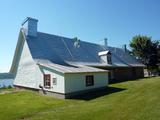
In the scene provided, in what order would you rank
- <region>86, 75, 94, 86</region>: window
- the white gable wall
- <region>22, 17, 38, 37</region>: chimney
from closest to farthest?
<region>86, 75, 94, 86</region>: window < the white gable wall < <region>22, 17, 38, 37</region>: chimney

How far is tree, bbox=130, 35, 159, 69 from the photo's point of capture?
43.6 m

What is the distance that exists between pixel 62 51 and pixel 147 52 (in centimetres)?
2571

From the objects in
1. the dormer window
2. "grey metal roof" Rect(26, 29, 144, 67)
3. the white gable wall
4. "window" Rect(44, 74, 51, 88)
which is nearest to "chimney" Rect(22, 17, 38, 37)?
"grey metal roof" Rect(26, 29, 144, 67)

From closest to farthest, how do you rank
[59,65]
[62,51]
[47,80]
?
[47,80]
[59,65]
[62,51]

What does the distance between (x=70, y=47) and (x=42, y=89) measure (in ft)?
31.1

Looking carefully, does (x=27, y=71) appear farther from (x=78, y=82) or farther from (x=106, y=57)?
(x=106, y=57)

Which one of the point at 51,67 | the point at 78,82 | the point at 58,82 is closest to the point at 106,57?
the point at 78,82

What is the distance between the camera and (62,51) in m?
25.3

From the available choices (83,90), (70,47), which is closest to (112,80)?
(70,47)

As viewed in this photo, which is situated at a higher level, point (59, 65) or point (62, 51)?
point (62, 51)

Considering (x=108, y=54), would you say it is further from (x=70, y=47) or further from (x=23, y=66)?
(x=23, y=66)

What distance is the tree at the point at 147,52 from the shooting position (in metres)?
43.6

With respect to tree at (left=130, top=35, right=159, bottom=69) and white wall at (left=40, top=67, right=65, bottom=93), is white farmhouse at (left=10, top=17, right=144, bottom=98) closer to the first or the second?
white wall at (left=40, top=67, right=65, bottom=93)

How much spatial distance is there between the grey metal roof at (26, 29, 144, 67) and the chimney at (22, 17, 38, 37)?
679 mm
